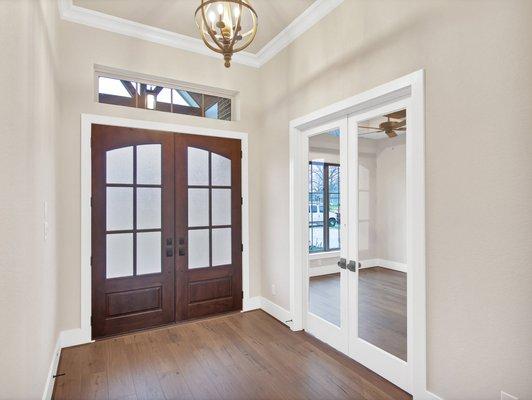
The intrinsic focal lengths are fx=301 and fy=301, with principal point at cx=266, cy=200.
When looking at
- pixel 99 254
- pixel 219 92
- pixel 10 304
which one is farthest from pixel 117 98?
pixel 10 304

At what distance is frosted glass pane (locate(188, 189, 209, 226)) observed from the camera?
3.71 m

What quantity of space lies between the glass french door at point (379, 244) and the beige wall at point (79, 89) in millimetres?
2032

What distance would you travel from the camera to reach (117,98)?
3408mm

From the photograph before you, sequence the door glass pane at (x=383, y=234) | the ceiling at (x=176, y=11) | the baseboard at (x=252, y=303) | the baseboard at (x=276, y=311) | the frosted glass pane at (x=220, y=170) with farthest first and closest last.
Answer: the baseboard at (x=252, y=303)
the frosted glass pane at (x=220, y=170)
the baseboard at (x=276, y=311)
the ceiling at (x=176, y=11)
the door glass pane at (x=383, y=234)

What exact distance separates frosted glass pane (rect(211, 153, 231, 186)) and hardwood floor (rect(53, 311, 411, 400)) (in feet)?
5.85

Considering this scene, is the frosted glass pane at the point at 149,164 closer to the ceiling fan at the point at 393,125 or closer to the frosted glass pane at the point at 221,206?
the frosted glass pane at the point at 221,206

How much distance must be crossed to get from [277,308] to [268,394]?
1471mm

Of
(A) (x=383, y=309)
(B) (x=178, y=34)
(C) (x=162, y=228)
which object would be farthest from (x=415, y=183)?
(B) (x=178, y=34)

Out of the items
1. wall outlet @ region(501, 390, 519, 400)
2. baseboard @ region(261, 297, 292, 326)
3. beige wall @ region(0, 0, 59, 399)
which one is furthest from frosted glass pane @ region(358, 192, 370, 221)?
beige wall @ region(0, 0, 59, 399)

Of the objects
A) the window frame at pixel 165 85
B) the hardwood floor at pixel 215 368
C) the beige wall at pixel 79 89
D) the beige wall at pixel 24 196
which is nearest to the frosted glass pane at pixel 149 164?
the beige wall at pixel 79 89

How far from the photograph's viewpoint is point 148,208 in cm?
347

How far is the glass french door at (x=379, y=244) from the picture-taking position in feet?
7.73

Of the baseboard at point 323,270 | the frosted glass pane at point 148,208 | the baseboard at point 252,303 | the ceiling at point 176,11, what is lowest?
the baseboard at point 252,303

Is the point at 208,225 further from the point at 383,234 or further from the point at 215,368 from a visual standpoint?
the point at 383,234
